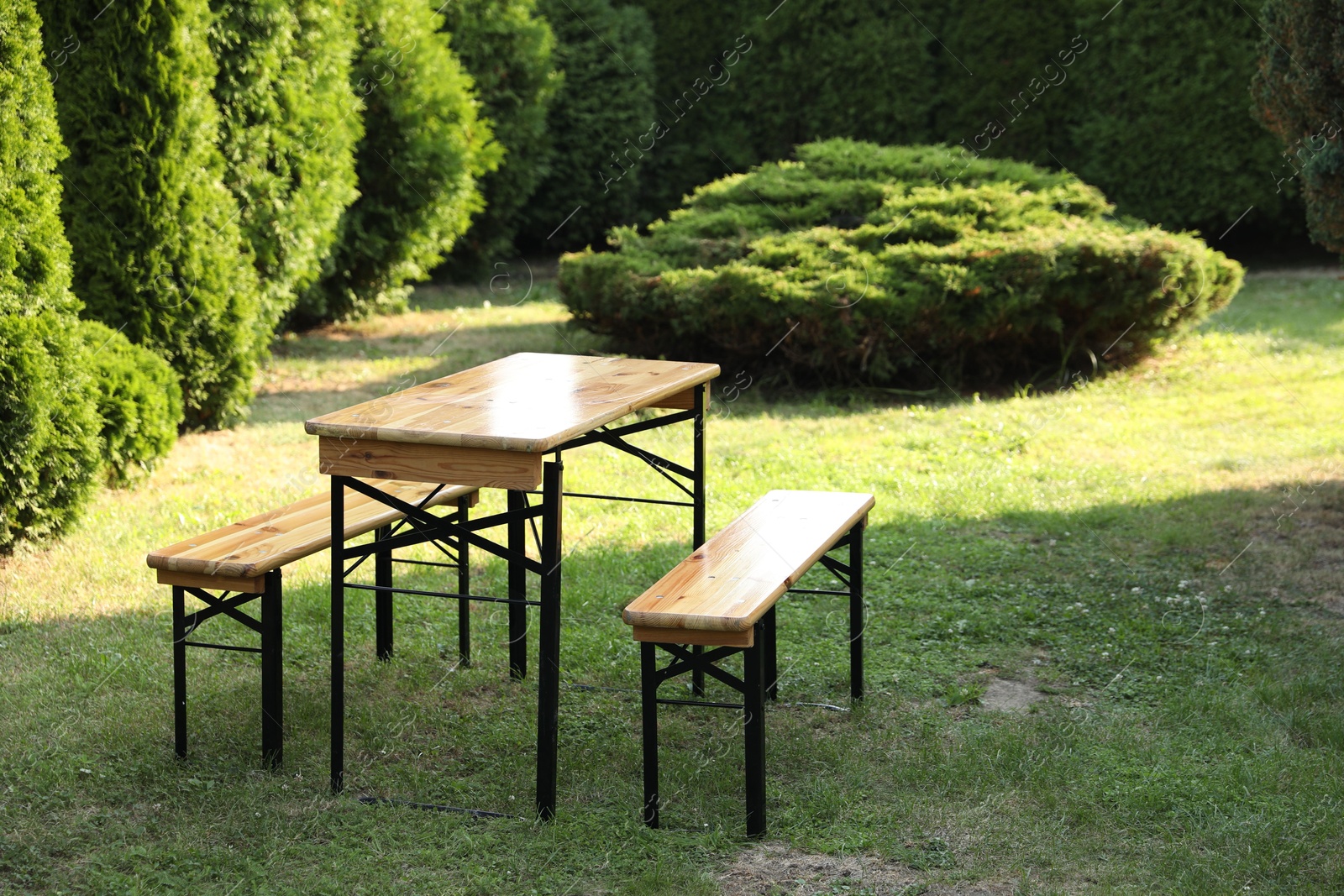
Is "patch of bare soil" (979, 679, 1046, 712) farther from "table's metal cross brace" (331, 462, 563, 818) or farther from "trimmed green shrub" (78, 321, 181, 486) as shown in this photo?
"trimmed green shrub" (78, 321, 181, 486)

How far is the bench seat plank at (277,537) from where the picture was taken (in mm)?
3547

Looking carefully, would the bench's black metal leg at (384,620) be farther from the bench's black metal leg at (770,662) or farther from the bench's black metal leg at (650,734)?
the bench's black metal leg at (650,734)

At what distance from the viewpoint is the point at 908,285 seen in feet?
27.2

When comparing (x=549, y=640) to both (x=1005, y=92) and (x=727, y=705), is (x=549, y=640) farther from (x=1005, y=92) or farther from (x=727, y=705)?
(x=1005, y=92)

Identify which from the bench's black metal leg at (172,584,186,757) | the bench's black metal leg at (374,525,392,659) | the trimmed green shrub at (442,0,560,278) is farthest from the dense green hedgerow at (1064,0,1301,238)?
the bench's black metal leg at (172,584,186,757)

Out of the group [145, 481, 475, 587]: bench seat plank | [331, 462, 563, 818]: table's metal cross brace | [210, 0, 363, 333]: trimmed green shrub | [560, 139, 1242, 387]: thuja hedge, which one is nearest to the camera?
[331, 462, 563, 818]: table's metal cross brace

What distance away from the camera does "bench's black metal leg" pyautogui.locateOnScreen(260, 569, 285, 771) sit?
11.8 ft

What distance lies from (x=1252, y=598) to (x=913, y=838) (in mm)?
2469

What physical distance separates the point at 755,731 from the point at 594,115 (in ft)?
36.6

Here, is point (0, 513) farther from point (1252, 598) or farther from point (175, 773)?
point (1252, 598)

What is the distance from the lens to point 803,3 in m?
13.7

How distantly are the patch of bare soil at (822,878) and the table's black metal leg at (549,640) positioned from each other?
0.54 metres

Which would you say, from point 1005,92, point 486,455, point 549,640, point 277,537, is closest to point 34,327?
point 277,537

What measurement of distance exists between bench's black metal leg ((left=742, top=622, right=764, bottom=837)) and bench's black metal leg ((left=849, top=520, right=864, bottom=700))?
94 cm
